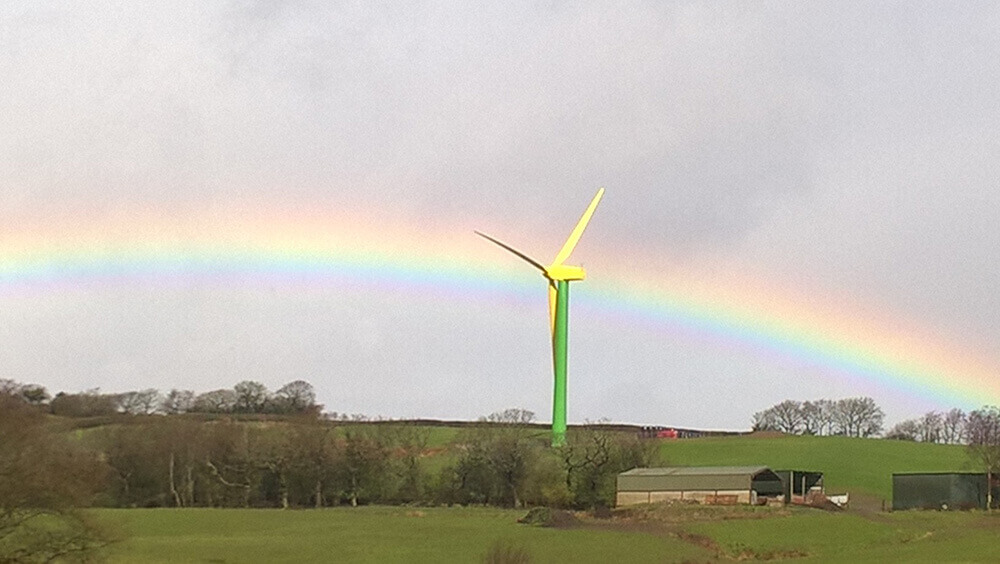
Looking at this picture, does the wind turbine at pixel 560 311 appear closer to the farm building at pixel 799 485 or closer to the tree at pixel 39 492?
the farm building at pixel 799 485

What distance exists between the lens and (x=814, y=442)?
130500 millimetres

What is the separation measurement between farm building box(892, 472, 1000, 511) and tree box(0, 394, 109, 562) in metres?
59.4

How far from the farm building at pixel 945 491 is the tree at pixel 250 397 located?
81779 millimetres

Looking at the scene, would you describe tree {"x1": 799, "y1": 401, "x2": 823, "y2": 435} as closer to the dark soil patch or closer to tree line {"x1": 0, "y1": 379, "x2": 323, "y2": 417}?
tree line {"x1": 0, "y1": 379, "x2": 323, "y2": 417}

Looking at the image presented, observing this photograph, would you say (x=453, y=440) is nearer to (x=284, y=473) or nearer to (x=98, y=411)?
(x=284, y=473)

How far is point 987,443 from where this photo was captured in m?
99.7

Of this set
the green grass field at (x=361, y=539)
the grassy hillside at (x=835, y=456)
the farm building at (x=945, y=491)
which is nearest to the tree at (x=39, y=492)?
the green grass field at (x=361, y=539)

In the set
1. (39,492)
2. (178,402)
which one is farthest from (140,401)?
(39,492)

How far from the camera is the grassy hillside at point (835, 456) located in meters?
110

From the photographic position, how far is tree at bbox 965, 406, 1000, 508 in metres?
89.8

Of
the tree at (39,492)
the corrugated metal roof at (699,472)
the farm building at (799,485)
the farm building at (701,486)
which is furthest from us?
the farm building at (799,485)

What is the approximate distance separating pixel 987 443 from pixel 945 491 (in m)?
14.9

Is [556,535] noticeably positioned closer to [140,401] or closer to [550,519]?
[550,519]

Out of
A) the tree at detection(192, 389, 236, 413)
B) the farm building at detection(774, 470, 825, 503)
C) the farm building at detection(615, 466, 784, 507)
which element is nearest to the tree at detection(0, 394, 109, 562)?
the farm building at detection(615, 466, 784, 507)
